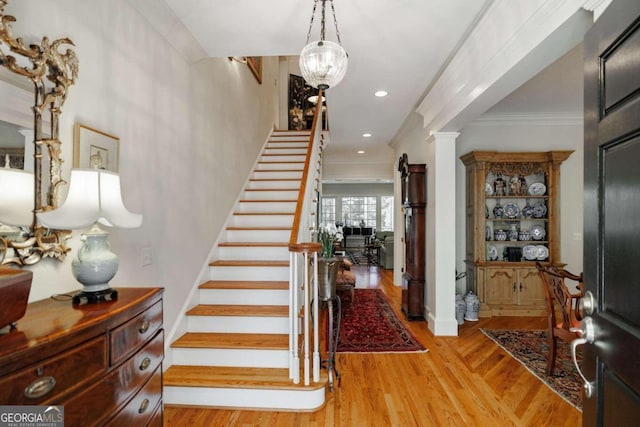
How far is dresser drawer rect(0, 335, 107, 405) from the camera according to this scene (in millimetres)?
838

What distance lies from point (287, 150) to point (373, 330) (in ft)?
11.2

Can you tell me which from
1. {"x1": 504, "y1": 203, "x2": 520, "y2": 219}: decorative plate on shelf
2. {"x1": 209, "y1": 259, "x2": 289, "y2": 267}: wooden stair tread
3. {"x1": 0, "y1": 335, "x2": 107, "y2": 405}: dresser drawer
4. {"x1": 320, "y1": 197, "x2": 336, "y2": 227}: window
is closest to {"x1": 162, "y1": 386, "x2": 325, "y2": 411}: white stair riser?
{"x1": 209, "y1": 259, "x2": 289, "y2": 267}: wooden stair tread

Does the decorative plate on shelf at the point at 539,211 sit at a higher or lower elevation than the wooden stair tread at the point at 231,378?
higher

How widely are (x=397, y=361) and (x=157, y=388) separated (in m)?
2.27

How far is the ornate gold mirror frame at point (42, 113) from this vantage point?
1.30 m

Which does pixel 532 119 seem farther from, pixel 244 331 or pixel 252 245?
pixel 244 331

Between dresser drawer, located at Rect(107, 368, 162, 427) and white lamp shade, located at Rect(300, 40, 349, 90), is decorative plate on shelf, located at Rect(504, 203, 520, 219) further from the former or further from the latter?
dresser drawer, located at Rect(107, 368, 162, 427)

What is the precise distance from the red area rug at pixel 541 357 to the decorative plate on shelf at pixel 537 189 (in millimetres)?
1931

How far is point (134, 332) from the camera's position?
1.34 m

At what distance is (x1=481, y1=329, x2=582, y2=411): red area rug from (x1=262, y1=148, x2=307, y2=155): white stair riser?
12.7ft

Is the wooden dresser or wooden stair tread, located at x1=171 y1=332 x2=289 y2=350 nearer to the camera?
the wooden dresser

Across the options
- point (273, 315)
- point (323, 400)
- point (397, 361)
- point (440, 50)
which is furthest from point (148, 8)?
point (397, 361)

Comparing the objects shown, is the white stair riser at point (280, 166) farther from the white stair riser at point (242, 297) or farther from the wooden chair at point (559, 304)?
the wooden chair at point (559, 304)

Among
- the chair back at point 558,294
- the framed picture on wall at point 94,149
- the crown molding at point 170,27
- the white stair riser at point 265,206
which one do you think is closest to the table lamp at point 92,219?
the framed picture on wall at point 94,149
